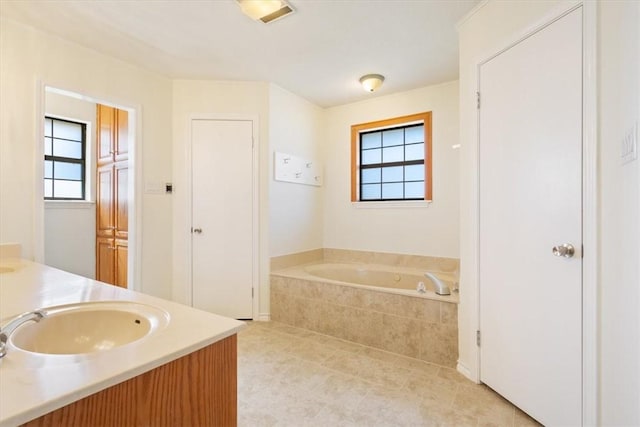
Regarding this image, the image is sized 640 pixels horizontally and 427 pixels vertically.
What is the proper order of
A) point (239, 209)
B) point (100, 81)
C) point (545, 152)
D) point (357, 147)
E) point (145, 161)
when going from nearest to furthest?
Answer: point (545, 152)
point (100, 81)
point (145, 161)
point (239, 209)
point (357, 147)

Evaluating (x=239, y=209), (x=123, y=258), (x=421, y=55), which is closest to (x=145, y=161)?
(x=239, y=209)

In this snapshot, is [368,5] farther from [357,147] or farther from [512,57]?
[357,147]

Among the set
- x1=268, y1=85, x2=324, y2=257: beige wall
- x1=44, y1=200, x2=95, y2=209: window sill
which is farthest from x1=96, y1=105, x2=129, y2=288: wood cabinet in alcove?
x1=268, y1=85, x2=324, y2=257: beige wall

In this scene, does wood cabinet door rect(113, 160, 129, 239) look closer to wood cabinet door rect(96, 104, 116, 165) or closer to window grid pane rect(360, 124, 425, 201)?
wood cabinet door rect(96, 104, 116, 165)

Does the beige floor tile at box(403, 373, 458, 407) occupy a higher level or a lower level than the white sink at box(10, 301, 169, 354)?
lower

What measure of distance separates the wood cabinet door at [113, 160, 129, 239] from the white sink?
2713 millimetres

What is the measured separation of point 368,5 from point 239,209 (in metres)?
2.04

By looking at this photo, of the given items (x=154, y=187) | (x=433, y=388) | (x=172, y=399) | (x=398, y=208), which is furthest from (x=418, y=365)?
(x=154, y=187)

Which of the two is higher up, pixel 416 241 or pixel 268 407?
pixel 416 241

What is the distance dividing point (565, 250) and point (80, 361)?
5.92 ft

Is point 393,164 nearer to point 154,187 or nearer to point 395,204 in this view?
point 395,204

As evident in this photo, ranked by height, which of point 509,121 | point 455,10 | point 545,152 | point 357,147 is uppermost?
point 455,10

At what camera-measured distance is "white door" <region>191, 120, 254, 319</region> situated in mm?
3107

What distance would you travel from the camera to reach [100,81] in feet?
8.39
